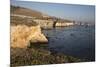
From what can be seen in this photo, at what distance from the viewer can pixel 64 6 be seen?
2385 mm

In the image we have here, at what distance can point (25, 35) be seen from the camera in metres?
2.22

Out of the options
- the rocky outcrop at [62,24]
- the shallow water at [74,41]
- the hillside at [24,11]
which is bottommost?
the shallow water at [74,41]

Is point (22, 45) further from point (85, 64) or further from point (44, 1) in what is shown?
point (85, 64)

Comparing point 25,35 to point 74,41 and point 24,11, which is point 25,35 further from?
point 74,41

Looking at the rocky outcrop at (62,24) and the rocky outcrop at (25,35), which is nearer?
the rocky outcrop at (25,35)

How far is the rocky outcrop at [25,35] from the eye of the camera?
7.07ft

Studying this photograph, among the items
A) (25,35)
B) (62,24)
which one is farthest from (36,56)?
(62,24)

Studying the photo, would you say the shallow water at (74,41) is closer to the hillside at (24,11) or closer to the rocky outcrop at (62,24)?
the rocky outcrop at (62,24)

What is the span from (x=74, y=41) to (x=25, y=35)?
2.07 ft

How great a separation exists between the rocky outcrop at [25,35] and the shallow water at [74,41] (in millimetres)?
86

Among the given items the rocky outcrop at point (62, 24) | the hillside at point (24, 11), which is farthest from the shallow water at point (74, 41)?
the hillside at point (24, 11)
